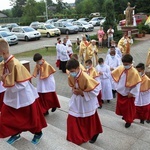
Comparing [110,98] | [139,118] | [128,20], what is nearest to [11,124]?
[139,118]

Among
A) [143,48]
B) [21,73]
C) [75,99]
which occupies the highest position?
[21,73]

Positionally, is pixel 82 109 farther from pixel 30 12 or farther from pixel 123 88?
pixel 30 12

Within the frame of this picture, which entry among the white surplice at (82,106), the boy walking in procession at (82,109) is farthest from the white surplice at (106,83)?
the white surplice at (82,106)

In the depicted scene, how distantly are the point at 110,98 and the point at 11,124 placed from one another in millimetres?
4723

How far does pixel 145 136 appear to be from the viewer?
17.3ft

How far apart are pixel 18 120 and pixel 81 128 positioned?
1.26 meters

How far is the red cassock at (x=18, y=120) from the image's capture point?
4035 millimetres

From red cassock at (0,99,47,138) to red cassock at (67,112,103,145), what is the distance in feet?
2.19

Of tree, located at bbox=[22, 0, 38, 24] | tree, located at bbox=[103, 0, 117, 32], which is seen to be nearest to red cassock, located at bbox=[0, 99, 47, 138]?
tree, located at bbox=[103, 0, 117, 32]

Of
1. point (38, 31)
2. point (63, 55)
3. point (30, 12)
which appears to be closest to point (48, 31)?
point (38, 31)

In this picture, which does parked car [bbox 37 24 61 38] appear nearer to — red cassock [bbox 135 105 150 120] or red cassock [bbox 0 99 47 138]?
red cassock [bbox 135 105 150 120]

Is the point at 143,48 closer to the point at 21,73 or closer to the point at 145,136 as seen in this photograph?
the point at 145,136

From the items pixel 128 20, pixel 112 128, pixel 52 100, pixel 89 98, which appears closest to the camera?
pixel 89 98

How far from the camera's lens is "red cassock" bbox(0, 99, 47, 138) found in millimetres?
4035
